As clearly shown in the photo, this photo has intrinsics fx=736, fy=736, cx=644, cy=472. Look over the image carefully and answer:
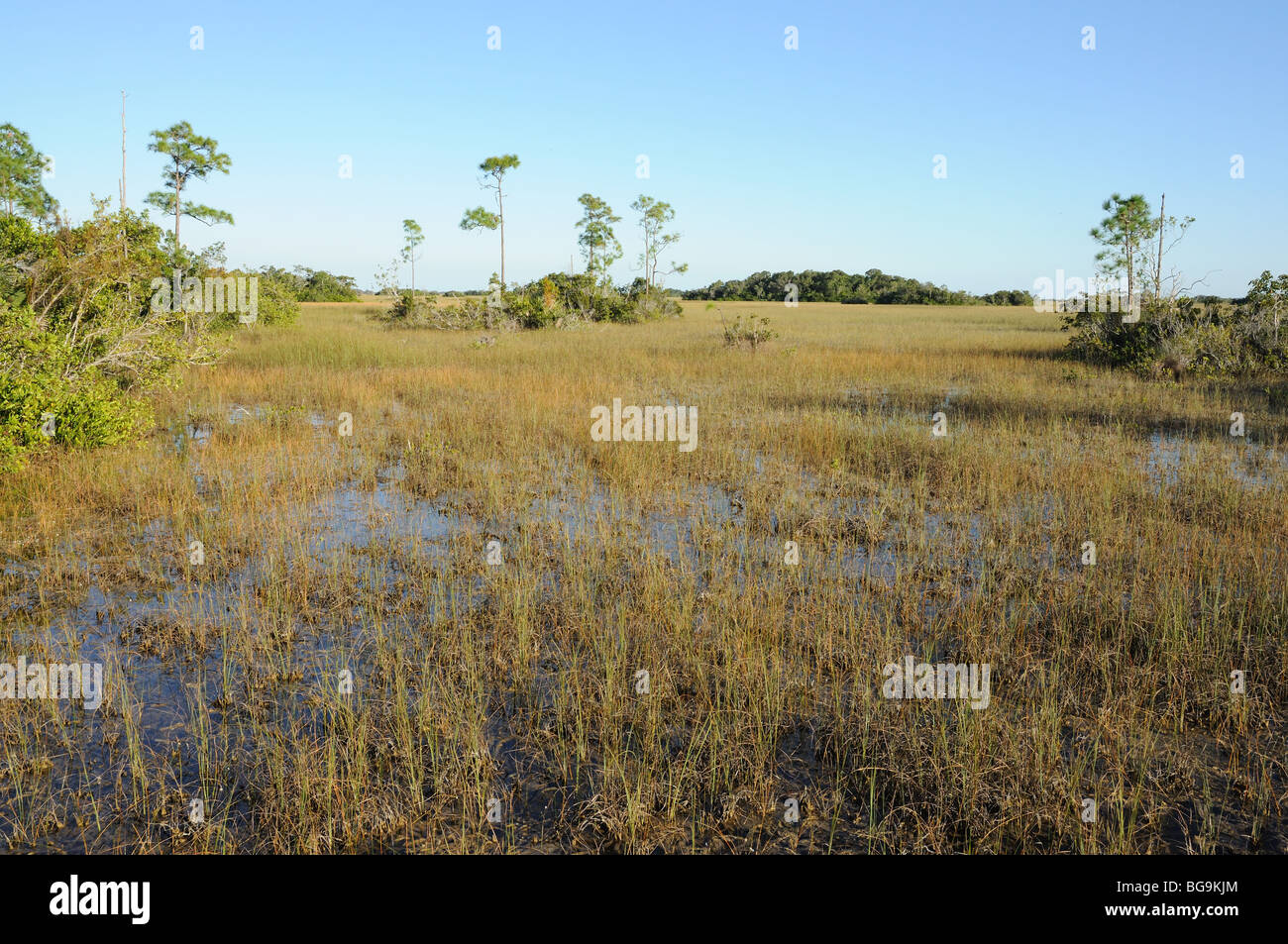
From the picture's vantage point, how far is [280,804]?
3047 millimetres

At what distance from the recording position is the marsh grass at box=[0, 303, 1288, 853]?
306 cm

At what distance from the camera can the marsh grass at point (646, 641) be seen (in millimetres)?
3057

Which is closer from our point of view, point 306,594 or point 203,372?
point 306,594

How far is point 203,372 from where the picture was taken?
15.8 meters

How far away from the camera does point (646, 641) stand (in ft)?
→ 14.8

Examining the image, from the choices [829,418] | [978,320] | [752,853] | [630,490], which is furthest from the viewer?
[978,320]

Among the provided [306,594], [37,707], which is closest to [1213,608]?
[306,594]

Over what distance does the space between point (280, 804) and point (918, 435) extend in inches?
358

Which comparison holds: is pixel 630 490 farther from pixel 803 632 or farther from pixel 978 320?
pixel 978 320

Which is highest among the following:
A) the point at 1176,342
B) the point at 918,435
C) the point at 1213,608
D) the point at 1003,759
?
the point at 1176,342

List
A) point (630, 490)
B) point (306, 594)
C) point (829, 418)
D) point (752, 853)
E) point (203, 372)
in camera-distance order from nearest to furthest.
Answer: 1. point (752, 853)
2. point (306, 594)
3. point (630, 490)
4. point (829, 418)
5. point (203, 372)

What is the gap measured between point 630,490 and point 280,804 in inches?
211

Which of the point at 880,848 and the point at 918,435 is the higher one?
the point at 918,435

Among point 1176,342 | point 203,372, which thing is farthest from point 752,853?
point 1176,342
